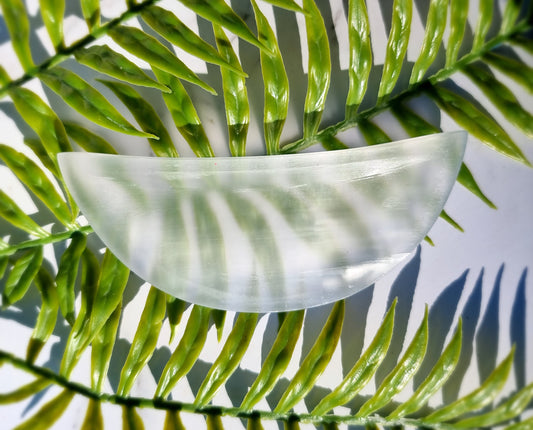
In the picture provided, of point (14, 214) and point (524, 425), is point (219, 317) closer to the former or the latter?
point (14, 214)

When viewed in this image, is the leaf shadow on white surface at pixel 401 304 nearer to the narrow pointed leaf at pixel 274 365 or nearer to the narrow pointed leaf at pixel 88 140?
the narrow pointed leaf at pixel 274 365

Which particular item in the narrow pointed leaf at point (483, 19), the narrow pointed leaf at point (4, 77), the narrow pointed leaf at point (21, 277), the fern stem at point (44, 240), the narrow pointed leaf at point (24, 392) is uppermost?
the narrow pointed leaf at point (483, 19)

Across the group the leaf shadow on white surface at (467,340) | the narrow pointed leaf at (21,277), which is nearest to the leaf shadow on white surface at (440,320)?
the leaf shadow on white surface at (467,340)

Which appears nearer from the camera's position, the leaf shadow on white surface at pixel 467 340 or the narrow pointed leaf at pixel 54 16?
the narrow pointed leaf at pixel 54 16

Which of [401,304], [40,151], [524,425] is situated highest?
[40,151]

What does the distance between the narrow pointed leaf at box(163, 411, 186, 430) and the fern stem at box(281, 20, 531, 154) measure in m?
0.24

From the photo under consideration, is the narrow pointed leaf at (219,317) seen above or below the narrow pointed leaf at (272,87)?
below

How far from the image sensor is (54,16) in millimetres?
325

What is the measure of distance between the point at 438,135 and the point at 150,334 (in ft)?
0.90

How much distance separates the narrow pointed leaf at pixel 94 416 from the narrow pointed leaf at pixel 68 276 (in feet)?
0.22

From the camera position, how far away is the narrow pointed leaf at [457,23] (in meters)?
0.37

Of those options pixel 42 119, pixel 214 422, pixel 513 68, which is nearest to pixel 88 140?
pixel 42 119

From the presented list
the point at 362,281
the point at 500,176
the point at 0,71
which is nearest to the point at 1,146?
the point at 0,71

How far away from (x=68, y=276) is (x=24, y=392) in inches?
3.8
